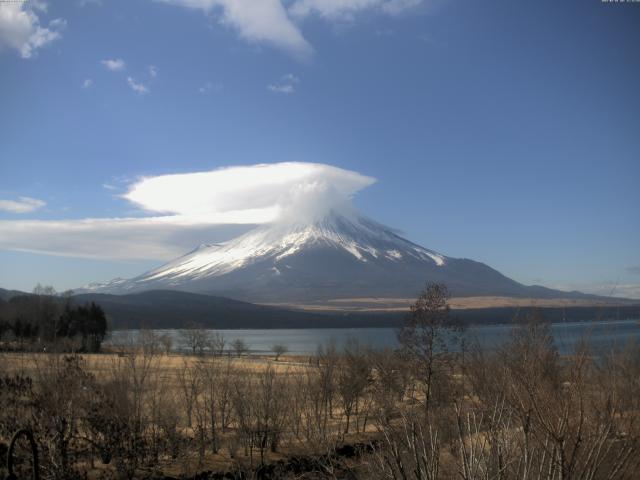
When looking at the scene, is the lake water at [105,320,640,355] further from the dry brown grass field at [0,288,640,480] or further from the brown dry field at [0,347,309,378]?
the brown dry field at [0,347,309,378]

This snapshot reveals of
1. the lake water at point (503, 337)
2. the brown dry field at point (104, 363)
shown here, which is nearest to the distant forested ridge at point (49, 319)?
the lake water at point (503, 337)

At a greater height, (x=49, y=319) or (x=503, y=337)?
(x=503, y=337)

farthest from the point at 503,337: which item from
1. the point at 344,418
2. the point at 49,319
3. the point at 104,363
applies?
the point at 49,319

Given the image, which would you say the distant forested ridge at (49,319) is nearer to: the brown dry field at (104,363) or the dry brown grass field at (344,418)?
the brown dry field at (104,363)

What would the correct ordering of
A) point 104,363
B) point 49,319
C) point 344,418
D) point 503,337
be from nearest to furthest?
point 344,418
point 503,337
point 104,363
point 49,319

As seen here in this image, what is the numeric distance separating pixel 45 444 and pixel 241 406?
8.22m

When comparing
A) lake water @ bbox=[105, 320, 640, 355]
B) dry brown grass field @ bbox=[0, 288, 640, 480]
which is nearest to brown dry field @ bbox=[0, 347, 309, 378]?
dry brown grass field @ bbox=[0, 288, 640, 480]

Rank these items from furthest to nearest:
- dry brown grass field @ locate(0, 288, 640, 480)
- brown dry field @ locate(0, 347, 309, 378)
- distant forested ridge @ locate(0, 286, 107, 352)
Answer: distant forested ridge @ locate(0, 286, 107, 352) < brown dry field @ locate(0, 347, 309, 378) < dry brown grass field @ locate(0, 288, 640, 480)

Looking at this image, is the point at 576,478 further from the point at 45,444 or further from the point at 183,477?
the point at 183,477

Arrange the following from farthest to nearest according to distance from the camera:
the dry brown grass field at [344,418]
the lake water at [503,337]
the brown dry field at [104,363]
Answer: the brown dry field at [104,363]
the lake water at [503,337]
the dry brown grass field at [344,418]

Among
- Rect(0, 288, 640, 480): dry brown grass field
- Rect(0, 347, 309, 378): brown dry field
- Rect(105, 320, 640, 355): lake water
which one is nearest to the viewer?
Rect(0, 288, 640, 480): dry brown grass field

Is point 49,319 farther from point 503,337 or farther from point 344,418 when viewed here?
point 503,337

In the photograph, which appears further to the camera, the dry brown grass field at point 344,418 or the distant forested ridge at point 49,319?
the distant forested ridge at point 49,319

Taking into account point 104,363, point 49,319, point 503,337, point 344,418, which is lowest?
point 344,418
